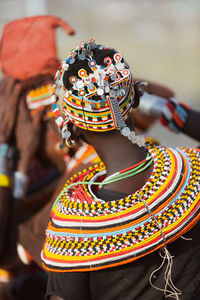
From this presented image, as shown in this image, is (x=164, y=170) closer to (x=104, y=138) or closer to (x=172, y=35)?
(x=104, y=138)

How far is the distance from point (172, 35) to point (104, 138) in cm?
814

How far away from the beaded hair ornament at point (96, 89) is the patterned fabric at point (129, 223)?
0.16 metres

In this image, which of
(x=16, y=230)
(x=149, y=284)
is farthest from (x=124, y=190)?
(x=16, y=230)

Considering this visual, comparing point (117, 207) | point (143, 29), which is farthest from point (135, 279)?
point (143, 29)

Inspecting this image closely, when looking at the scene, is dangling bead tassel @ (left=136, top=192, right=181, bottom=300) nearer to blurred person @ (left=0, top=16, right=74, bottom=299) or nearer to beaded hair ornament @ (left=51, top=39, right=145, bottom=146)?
beaded hair ornament @ (left=51, top=39, right=145, bottom=146)

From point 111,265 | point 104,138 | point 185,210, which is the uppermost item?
point 104,138

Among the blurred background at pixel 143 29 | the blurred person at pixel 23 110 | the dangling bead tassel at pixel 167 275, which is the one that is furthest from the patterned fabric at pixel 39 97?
the blurred background at pixel 143 29

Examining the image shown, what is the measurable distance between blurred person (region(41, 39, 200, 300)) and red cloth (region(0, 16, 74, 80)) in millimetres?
1276

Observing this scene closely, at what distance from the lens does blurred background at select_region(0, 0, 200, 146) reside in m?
8.25

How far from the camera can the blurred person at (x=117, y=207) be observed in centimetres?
122

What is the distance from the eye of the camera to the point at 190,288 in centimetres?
133

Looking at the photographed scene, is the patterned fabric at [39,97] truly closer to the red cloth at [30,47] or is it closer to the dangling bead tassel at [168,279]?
the red cloth at [30,47]

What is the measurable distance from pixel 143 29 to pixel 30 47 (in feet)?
23.7

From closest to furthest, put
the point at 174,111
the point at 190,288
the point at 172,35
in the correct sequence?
1. the point at 190,288
2. the point at 174,111
3. the point at 172,35
